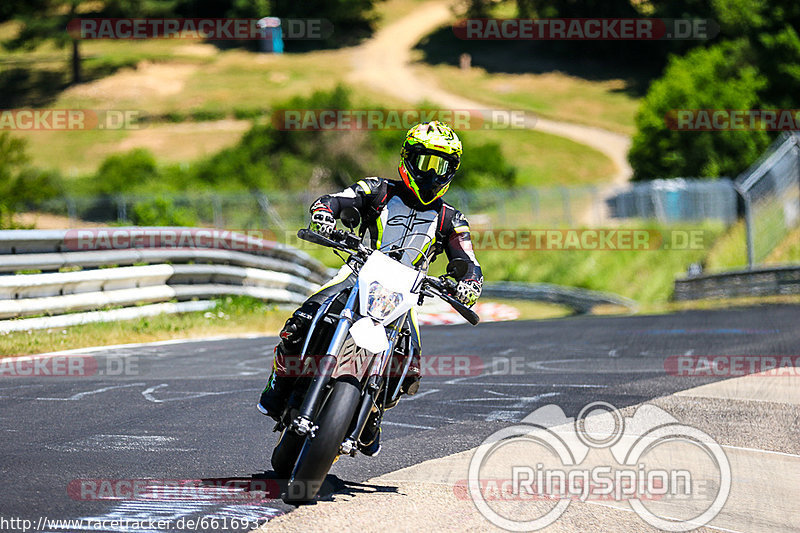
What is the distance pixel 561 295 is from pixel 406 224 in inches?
1006

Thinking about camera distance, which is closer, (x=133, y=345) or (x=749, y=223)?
(x=133, y=345)

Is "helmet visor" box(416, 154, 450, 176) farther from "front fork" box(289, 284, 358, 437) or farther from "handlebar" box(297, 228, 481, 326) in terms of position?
"front fork" box(289, 284, 358, 437)

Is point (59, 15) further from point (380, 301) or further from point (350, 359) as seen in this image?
point (350, 359)

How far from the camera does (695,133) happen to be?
49094 millimetres

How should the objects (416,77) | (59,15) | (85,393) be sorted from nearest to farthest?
(85,393) < (59,15) < (416,77)

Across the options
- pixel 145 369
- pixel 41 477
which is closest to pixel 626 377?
pixel 145 369

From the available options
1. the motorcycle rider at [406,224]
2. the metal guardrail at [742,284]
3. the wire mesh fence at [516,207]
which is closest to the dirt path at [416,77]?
the wire mesh fence at [516,207]

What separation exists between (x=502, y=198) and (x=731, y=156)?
14.9m

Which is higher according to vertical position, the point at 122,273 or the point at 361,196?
the point at 361,196

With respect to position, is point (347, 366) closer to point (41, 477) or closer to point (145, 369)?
point (41, 477)

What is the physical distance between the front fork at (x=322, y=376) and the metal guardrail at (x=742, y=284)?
1790 centimetres

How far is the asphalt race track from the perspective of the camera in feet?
17.7

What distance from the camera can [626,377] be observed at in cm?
1015

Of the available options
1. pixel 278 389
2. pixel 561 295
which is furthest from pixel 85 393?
pixel 561 295
